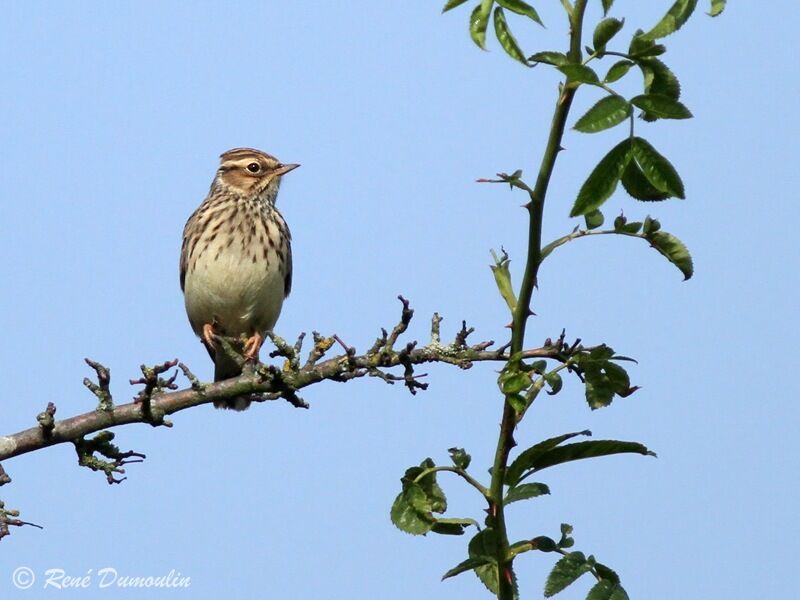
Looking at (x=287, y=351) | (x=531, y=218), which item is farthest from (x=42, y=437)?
(x=531, y=218)

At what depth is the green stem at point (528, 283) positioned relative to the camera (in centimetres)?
284

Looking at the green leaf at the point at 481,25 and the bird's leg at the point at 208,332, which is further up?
the bird's leg at the point at 208,332

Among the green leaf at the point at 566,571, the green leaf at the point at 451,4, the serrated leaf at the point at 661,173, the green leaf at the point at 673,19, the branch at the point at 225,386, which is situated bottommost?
the green leaf at the point at 566,571

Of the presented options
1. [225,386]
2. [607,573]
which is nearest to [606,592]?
[607,573]

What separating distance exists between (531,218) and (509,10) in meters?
0.54

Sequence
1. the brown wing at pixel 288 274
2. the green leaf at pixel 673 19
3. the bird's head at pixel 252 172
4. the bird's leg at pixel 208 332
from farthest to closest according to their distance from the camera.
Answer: the bird's head at pixel 252 172 → the brown wing at pixel 288 274 → the bird's leg at pixel 208 332 → the green leaf at pixel 673 19

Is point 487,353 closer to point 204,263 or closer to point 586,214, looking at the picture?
point 586,214

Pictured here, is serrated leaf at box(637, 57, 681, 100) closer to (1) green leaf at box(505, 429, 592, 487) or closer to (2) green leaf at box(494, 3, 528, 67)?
(2) green leaf at box(494, 3, 528, 67)

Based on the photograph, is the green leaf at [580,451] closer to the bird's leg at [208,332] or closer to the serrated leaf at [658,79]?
the serrated leaf at [658,79]

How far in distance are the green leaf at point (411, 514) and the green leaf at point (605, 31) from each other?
135 cm

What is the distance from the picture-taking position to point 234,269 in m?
9.76

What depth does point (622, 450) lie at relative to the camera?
3375 millimetres

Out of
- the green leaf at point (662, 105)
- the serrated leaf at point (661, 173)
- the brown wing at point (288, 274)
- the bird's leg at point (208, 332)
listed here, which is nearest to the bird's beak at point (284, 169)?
the brown wing at point (288, 274)

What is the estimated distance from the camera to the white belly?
31.9 ft
